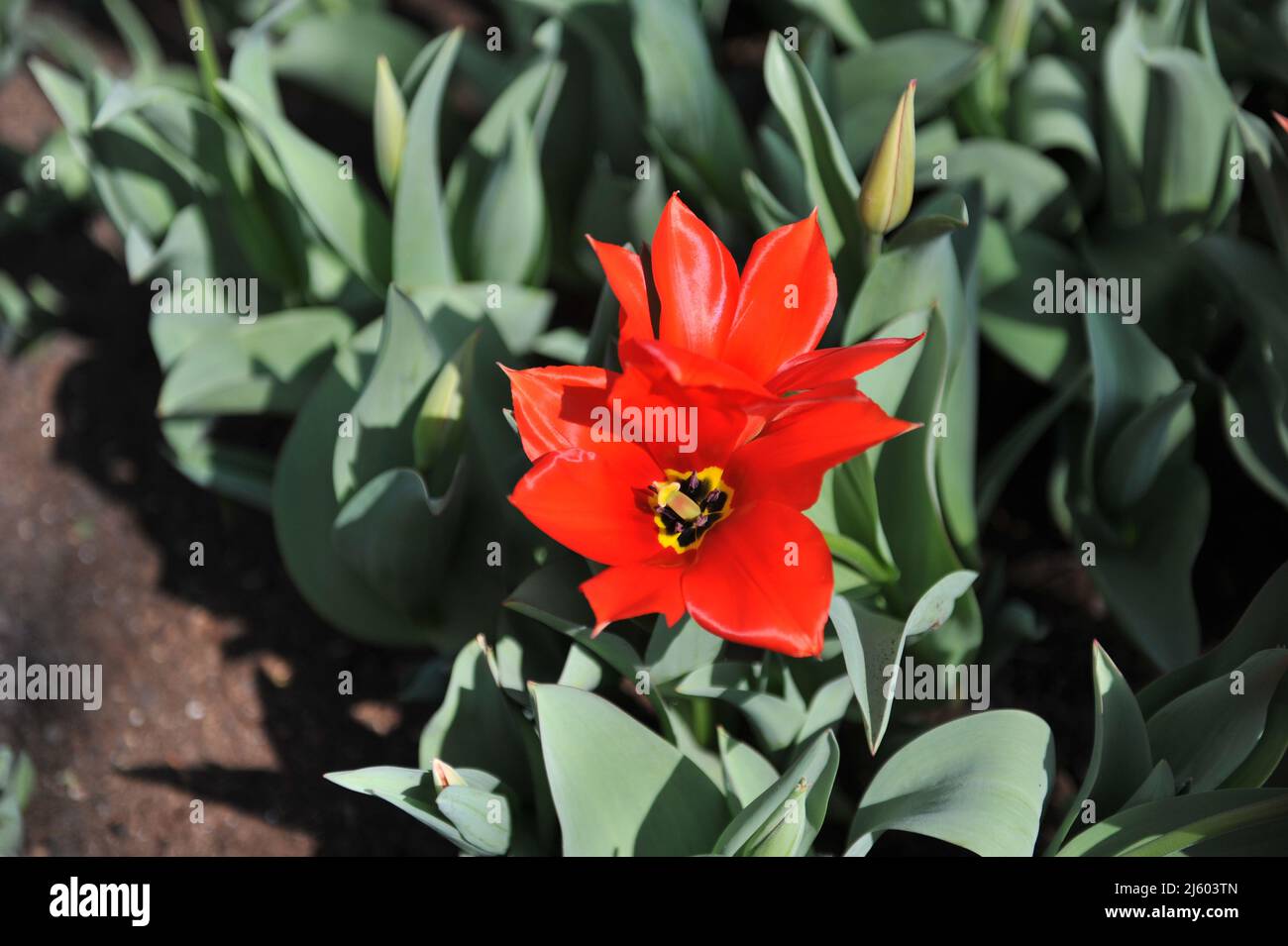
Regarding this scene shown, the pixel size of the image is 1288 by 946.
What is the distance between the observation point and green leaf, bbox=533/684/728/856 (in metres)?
1.17

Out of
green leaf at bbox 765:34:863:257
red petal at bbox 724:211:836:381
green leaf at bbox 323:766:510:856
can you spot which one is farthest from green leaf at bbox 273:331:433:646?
red petal at bbox 724:211:836:381

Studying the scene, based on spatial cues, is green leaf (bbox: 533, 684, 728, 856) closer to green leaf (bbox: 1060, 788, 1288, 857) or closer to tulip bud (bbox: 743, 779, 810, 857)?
tulip bud (bbox: 743, 779, 810, 857)

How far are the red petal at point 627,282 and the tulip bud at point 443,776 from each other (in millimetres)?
478

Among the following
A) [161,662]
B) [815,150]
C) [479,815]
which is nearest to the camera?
[479,815]

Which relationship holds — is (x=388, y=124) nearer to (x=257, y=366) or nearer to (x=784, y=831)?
(x=257, y=366)

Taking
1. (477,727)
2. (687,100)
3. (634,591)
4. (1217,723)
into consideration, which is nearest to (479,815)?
(477,727)

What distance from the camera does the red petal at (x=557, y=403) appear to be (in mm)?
941

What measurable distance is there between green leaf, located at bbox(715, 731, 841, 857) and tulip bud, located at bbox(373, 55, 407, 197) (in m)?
0.93

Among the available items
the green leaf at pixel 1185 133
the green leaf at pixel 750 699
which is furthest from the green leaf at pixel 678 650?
the green leaf at pixel 1185 133

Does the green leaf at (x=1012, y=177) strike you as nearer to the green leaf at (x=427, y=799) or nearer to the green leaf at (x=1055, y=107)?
the green leaf at (x=1055, y=107)

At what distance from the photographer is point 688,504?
991 millimetres

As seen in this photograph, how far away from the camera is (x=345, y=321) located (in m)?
1.72

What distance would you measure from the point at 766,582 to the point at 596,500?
149 millimetres
